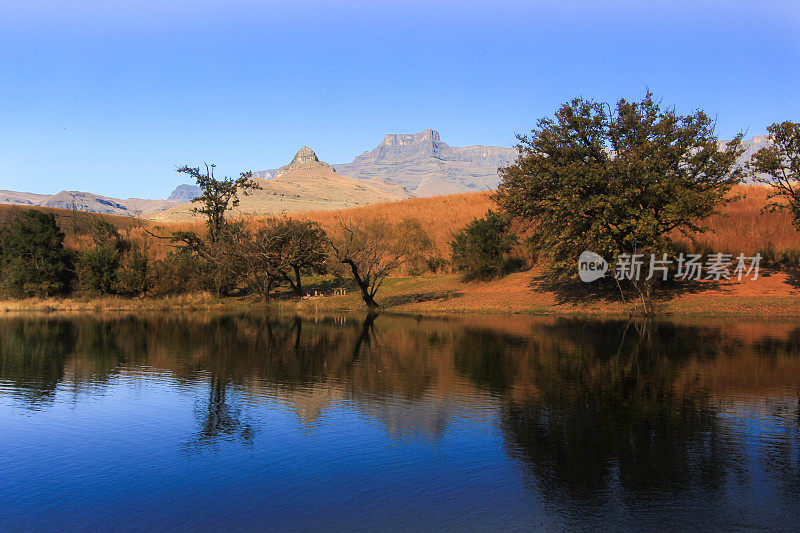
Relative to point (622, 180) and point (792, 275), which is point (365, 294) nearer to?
point (622, 180)

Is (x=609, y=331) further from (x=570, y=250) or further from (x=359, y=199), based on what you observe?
(x=359, y=199)

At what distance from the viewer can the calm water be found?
7.16 meters

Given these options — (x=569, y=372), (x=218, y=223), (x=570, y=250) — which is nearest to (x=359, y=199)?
(x=218, y=223)

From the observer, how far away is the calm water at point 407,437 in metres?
7.16

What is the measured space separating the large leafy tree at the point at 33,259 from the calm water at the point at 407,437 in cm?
2373

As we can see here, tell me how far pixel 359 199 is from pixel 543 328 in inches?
6063

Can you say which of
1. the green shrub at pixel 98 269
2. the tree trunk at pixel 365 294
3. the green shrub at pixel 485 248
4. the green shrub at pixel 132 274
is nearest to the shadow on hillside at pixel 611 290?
the green shrub at pixel 485 248

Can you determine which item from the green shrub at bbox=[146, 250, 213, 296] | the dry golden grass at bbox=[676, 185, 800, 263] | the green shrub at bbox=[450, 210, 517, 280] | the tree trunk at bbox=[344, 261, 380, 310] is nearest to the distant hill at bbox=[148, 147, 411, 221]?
the green shrub at bbox=[146, 250, 213, 296]

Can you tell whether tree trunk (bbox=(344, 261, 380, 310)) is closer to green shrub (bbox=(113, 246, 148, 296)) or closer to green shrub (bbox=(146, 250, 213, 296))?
green shrub (bbox=(146, 250, 213, 296))

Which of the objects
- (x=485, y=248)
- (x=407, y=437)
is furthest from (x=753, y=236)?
(x=407, y=437)

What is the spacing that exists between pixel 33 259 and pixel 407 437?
3973cm

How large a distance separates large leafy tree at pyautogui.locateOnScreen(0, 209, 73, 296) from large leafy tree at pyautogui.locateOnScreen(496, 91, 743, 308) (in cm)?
3202

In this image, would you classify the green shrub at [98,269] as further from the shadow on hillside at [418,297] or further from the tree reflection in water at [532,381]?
the shadow on hillside at [418,297]

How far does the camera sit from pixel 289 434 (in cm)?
1036
